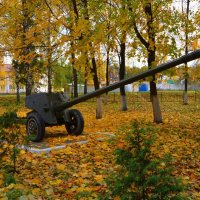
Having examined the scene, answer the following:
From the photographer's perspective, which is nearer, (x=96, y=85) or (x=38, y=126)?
(x=38, y=126)

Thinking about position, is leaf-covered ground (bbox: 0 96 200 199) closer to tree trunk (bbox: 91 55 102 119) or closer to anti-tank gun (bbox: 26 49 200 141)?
anti-tank gun (bbox: 26 49 200 141)

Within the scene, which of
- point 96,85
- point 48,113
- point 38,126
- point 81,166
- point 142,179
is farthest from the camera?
point 96,85

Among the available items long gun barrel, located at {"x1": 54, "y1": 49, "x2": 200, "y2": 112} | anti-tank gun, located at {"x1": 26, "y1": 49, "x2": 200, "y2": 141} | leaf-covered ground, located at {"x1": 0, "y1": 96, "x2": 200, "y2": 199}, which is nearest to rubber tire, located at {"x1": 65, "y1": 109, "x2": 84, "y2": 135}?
anti-tank gun, located at {"x1": 26, "y1": 49, "x2": 200, "y2": 141}

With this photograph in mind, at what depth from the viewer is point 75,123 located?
32.0ft

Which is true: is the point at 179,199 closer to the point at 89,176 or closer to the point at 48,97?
the point at 89,176

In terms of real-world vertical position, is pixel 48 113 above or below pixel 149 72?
below

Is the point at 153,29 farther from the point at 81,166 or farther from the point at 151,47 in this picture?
the point at 81,166

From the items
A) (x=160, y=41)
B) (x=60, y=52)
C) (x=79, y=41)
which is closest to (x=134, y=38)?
(x=160, y=41)

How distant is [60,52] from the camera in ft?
45.0

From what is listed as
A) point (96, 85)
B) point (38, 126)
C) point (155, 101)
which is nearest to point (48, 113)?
point (38, 126)

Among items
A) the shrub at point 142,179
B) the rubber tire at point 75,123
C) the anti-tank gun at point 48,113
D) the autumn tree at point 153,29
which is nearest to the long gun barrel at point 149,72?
the anti-tank gun at point 48,113

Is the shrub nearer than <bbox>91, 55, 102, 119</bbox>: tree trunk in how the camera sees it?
Yes

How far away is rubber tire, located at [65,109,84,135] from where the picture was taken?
952 centimetres

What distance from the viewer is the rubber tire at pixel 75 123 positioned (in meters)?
9.52
